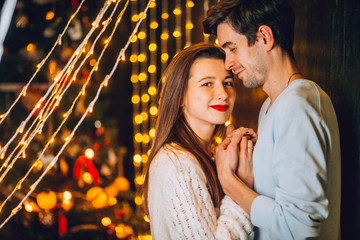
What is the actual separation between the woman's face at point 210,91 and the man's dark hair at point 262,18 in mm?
228

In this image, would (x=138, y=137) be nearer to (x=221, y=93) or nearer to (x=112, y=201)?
(x=112, y=201)

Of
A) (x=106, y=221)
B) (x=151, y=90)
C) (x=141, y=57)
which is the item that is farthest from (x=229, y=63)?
(x=141, y=57)

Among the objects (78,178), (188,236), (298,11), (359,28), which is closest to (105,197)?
(78,178)

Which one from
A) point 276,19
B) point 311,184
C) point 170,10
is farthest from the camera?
point 170,10

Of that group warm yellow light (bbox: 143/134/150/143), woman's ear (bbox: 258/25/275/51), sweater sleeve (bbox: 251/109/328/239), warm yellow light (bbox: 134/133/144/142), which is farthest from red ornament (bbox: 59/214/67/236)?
woman's ear (bbox: 258/25/275/51)

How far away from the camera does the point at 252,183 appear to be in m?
1.66

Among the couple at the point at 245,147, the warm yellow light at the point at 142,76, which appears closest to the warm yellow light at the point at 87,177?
the warm yellow light at the point at 142,76

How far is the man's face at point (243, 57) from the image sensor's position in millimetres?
1638

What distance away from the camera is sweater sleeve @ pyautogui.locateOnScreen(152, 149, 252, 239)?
1.50 metres

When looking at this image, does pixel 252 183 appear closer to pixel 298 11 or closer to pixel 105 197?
pixel 298 11

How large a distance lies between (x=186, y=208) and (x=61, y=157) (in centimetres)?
217

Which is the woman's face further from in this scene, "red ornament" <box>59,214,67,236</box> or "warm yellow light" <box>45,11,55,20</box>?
"red ornament" <box>59,214,67,236</box>

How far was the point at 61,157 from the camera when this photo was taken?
337cm

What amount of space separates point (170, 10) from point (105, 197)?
2381mm
